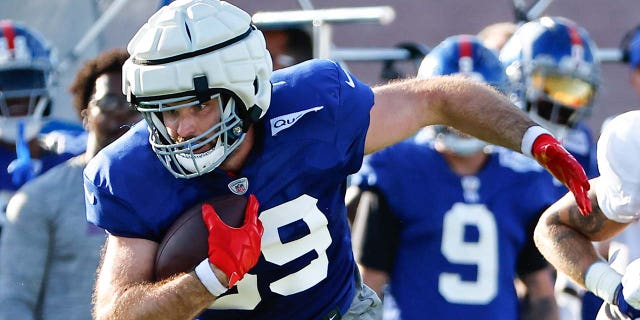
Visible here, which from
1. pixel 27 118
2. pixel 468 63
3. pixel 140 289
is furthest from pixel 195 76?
pixel 27 118

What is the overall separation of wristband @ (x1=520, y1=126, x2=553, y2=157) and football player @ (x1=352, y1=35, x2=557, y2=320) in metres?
1.00

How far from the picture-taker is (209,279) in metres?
3.17

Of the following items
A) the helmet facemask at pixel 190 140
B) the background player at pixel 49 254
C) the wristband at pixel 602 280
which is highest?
the helmet facemask at pixel 190 140

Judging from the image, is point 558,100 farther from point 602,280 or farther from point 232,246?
point 232,246

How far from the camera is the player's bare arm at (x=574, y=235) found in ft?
12.1

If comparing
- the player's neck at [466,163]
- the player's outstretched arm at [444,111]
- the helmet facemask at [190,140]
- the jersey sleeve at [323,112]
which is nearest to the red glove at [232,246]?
the helmet facemask at [190,140]

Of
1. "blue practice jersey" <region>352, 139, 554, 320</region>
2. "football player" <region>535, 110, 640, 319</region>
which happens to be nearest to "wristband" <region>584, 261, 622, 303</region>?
"football player" <region>535, 110, 640, 319</region>

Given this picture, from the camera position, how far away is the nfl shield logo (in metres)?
3.44

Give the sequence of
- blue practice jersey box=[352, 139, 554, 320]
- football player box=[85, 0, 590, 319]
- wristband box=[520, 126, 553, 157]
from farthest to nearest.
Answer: blue practice jersey box=[352, 139, 554, 320]
wristband box=[520, 126, 553, 157]
football player box=[85, 0, 590, 319]

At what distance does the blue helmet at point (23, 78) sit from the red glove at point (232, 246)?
2555mm

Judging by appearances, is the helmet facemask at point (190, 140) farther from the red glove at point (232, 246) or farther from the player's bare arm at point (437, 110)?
the player's bare arm at point (437, 110)

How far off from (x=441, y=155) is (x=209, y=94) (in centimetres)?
145

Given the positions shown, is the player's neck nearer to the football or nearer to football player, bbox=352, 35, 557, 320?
football player, bbox=352, 35, 557, 320

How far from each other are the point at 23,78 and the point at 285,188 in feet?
8.85
